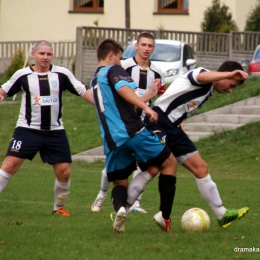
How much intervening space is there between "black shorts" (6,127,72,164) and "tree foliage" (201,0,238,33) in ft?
79.1

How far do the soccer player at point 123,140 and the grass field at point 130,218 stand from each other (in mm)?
398

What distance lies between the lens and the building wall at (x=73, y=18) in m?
33.7

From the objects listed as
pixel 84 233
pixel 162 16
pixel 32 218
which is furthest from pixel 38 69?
pixel 162 16

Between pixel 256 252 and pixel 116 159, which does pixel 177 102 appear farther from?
pixel 256 252

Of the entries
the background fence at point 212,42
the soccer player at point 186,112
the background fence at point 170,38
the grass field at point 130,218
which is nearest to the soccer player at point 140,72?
the grass field at point 130,218

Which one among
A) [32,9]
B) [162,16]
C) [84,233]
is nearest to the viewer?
[84,233]

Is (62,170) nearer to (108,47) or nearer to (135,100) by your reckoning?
(108,47)

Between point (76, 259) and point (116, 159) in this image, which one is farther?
point (116, 159)

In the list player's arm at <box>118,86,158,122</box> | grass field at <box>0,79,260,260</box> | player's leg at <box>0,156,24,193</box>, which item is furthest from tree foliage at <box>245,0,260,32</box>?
player's arm at <box>118,86,158,122</box>

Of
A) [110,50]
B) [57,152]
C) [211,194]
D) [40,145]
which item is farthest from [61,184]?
[110,50]

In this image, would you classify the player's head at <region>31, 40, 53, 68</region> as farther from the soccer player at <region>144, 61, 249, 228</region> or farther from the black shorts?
the soccer player at <region>144, 61, 249, 228</region>

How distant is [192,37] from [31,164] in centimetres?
1274

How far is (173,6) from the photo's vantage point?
34844mm

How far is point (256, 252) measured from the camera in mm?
6734
